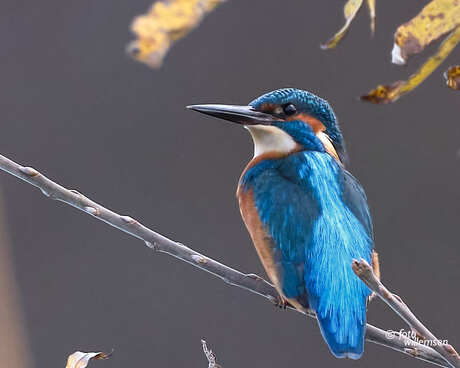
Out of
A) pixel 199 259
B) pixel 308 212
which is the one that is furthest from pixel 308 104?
pixel 199 259

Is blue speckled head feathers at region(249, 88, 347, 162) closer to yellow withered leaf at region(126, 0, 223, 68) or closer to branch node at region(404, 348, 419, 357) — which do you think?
branch node at region(404, 348, 419, 357)

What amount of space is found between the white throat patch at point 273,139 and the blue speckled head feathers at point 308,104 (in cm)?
4

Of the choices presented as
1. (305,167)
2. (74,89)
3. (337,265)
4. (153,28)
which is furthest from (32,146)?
(153,28)

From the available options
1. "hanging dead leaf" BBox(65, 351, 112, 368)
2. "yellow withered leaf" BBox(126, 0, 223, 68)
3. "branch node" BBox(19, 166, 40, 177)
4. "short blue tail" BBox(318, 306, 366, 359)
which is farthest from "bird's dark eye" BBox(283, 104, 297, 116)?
"yellow withered leaf" BBox(126, 0, 223, 68)

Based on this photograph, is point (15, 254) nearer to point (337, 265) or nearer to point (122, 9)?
point (122, 9)

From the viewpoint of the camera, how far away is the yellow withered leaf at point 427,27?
0.61 metres

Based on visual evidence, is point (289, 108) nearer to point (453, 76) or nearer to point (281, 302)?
point (281, 302)

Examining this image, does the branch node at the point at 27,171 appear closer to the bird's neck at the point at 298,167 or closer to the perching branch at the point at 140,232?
the perching branch at the point at 140,232

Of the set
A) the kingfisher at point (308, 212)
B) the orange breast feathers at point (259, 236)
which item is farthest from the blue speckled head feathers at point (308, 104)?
the orange breast feathers at point (259, 236)

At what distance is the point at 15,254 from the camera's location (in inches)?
90.4

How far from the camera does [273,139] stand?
1.38 meters

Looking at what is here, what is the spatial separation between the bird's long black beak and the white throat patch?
0.05ft

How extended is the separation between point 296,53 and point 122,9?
1.77 ft

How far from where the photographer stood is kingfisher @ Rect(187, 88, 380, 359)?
110 centimetres
